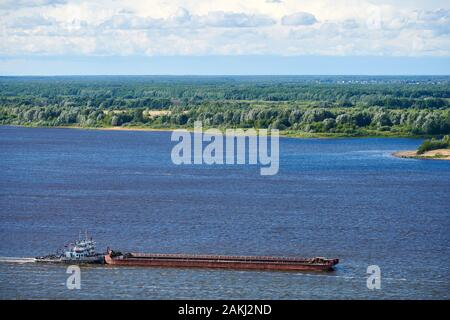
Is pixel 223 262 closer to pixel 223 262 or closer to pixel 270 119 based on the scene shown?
pixel 223 262

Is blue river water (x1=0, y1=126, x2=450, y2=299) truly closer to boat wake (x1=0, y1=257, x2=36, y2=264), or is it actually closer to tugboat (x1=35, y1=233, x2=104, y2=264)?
boat wake (x1=0, y1=257, x2=36, y2=264)

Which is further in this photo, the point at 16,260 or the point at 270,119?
the point at 270,119

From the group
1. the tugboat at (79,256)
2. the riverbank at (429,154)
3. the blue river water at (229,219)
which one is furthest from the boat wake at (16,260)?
the riverbank at (429,154)

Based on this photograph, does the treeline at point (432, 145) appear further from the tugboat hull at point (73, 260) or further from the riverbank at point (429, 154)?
the tugboat hull at point (73, 260)

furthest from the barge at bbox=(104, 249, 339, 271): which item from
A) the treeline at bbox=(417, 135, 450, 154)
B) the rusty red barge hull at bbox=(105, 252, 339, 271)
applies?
the treeline at bbox=(417, 135, 450, 154)

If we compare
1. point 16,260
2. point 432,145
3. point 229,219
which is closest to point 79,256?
point 16,260
